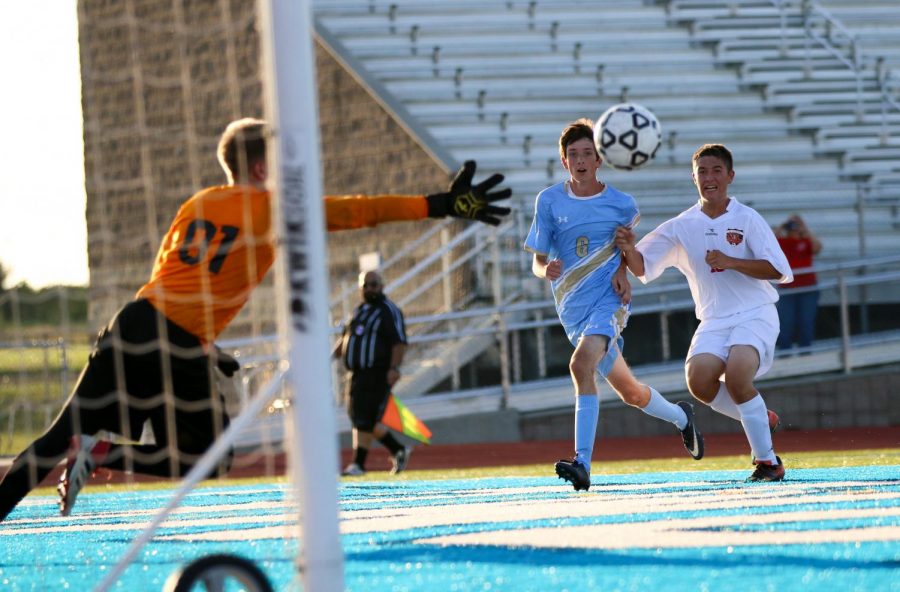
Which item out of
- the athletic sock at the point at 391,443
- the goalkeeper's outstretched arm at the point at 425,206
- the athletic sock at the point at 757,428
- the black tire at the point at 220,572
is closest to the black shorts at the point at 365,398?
the athletic sock at the point at 391,443

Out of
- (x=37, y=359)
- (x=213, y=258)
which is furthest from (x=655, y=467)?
(x=37, y=359)

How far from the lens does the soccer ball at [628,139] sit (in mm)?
10359

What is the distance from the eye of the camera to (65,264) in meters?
10.0

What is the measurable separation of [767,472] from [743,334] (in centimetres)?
73

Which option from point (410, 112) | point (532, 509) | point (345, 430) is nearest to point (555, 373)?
point (345, 430)

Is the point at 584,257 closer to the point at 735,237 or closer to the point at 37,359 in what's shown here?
the point at 735,237

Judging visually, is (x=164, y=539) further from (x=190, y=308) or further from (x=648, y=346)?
(x=648, y=346)

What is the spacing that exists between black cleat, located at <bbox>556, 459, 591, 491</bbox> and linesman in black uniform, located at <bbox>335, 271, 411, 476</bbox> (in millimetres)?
5534

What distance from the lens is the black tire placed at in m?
4.17

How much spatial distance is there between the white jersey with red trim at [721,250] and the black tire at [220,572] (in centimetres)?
451

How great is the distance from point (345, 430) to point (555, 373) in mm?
2452

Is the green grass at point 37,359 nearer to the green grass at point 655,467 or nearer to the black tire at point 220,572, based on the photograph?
the green grass at point 655,467

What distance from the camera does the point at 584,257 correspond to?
845 centimetres

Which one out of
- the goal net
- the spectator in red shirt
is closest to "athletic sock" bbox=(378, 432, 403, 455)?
the goal net
